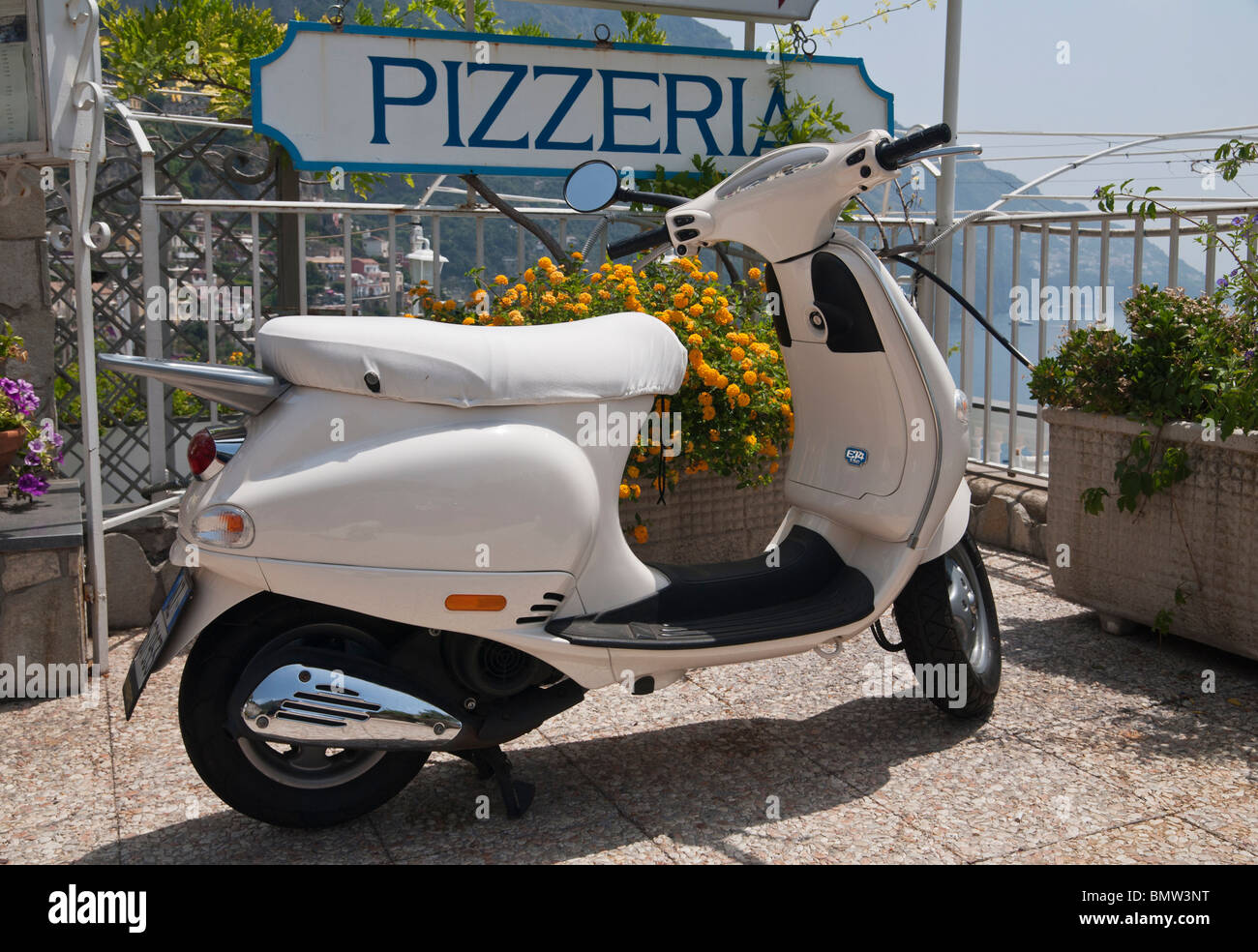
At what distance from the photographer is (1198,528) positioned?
12.6 ft

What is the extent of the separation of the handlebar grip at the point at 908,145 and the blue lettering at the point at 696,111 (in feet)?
7.90

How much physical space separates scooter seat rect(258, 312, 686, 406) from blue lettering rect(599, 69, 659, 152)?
2582 mm

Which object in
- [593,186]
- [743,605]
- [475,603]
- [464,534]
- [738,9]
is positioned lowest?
[743,605]

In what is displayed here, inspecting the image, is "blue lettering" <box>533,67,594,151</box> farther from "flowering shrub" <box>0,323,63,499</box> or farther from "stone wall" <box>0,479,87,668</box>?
"stone wall" <box>0,479,87,668</box>

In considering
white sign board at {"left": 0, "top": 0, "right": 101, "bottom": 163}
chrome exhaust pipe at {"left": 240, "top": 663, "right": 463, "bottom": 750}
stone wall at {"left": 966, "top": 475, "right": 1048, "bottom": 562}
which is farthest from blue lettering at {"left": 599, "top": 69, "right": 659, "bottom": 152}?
chrome exhaust pipe at {"left": 240, "top": 663, "right": 463, "bottom": 750}

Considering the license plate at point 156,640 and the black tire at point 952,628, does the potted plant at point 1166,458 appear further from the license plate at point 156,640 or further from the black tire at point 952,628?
the license plate at point 156,640

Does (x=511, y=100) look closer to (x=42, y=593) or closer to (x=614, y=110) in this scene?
(x=614, y=110)

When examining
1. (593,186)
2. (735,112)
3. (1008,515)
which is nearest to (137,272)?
(735,112)

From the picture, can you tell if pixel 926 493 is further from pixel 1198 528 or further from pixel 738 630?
pixel 1198 528

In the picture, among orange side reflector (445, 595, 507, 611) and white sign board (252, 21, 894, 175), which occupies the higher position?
white sign board (252, 21, 894, 175)

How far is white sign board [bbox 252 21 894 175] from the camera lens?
4.54 m

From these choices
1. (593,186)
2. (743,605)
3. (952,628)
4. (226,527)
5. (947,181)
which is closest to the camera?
(226,527)

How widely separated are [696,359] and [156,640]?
78.4 inches

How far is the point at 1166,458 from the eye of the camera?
387 cm
